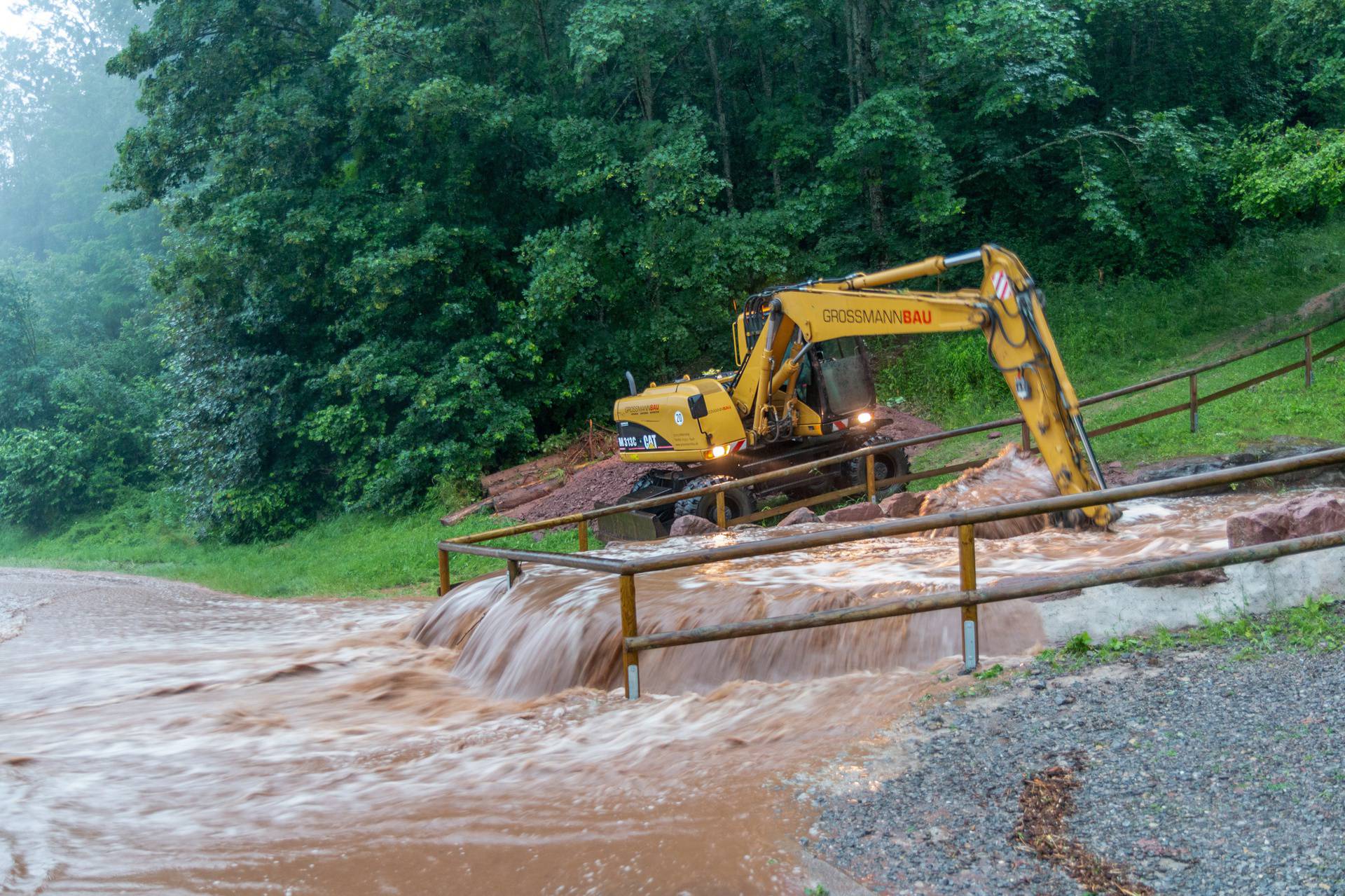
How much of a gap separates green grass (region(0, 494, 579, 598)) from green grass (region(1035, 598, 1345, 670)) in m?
9.71

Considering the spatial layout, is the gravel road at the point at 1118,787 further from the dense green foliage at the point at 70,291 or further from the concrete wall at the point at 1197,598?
the dense green foliage at the point at 70,291

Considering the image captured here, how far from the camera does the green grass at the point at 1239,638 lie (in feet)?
16.1

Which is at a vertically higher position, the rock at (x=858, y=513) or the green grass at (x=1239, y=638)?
the green grass at (x=1239, y=638)

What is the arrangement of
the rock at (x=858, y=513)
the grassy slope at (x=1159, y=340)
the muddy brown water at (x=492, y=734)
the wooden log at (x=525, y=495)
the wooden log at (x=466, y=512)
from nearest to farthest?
the muddy brown water at (x=492, y=734), the rock at (x=858, y=513), the grassy slope at (x=1159, y=340), the wooden log at (x=466, y=512), the wooden log at (x=525, y=495)

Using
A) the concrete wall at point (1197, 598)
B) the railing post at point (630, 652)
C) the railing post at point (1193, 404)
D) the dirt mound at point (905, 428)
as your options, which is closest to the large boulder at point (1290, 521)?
the concrete wall at point (1197, 598)

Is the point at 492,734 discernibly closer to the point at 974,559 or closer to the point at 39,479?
the point at 974,559

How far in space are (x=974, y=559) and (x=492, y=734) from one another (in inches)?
123

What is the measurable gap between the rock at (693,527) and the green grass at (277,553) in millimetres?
2662

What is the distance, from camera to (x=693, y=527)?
12148 millimetres

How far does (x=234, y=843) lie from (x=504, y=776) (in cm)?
133

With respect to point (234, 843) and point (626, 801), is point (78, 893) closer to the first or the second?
point (234, 843)

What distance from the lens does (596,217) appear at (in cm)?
2311

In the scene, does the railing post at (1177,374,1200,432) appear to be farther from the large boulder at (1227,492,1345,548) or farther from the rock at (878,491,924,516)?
the large boulder at (1227,492,1345,548)

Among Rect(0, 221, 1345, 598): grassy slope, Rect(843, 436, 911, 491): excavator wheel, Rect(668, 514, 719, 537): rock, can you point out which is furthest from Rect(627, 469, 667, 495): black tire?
Rect(668, 514, 719, 537): rock
